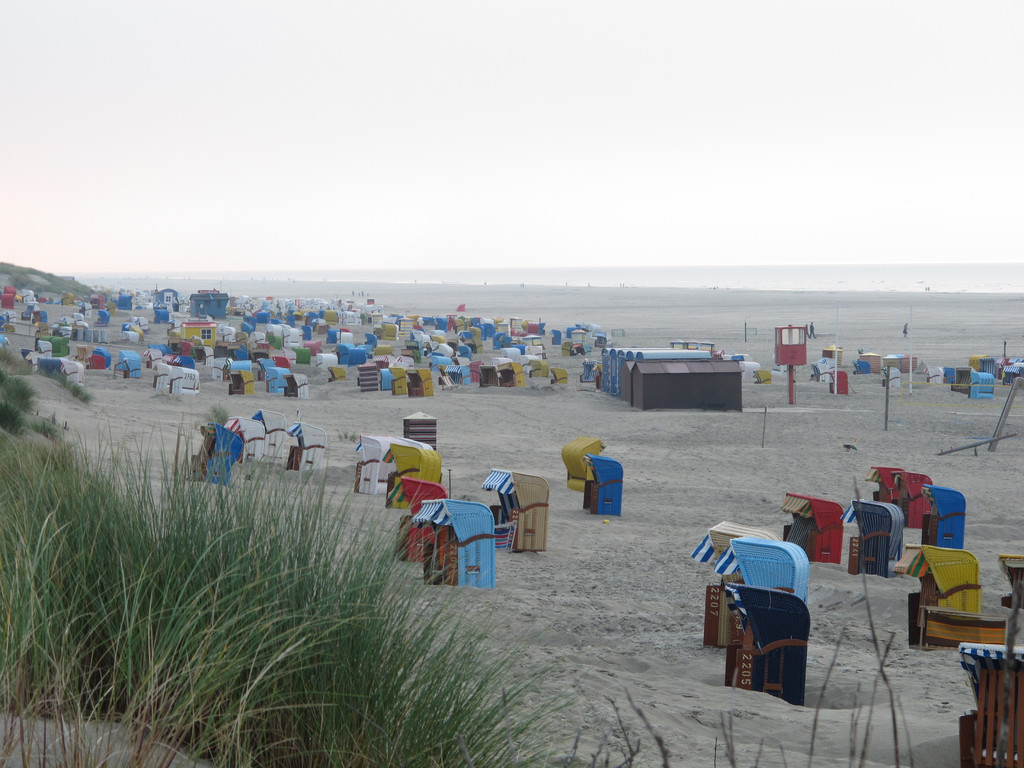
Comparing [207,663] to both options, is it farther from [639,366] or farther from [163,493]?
[639,366]

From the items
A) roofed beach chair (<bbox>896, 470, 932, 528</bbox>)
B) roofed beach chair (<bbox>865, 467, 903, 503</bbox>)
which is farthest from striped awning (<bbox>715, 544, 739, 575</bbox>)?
roofed beach chair (<bbox>896, 470, 932, 528</bbox>)

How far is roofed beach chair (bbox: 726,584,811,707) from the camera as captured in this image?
5.58 m

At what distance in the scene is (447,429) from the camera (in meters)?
20.1

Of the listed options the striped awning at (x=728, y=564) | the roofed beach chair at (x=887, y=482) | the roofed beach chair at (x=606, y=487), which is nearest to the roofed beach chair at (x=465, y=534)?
the striped awning at (x=728, y=564)

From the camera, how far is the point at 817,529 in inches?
383

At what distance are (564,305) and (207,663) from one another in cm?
11695

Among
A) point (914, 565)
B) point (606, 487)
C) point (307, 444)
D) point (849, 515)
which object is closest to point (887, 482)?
point (849, 515)

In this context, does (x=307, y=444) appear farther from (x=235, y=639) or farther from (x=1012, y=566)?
(x=235, y=639)

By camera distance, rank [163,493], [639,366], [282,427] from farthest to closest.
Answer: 1. [639,366]
2. [282,427]
3. [163,493]

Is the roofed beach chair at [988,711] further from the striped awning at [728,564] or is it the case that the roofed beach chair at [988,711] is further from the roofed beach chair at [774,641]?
the striped awning at [728,564]

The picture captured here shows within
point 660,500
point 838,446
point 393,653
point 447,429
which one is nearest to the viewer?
point 393,653

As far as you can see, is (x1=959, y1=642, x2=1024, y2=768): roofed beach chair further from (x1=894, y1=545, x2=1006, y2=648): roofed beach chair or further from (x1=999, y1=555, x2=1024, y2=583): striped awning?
(x1=999, y1=555, x2=1024, y2=583): striped awning

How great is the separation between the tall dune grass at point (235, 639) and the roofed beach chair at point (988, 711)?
2424 millimetres

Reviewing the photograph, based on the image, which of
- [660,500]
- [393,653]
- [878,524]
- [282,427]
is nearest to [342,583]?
[393,653]
